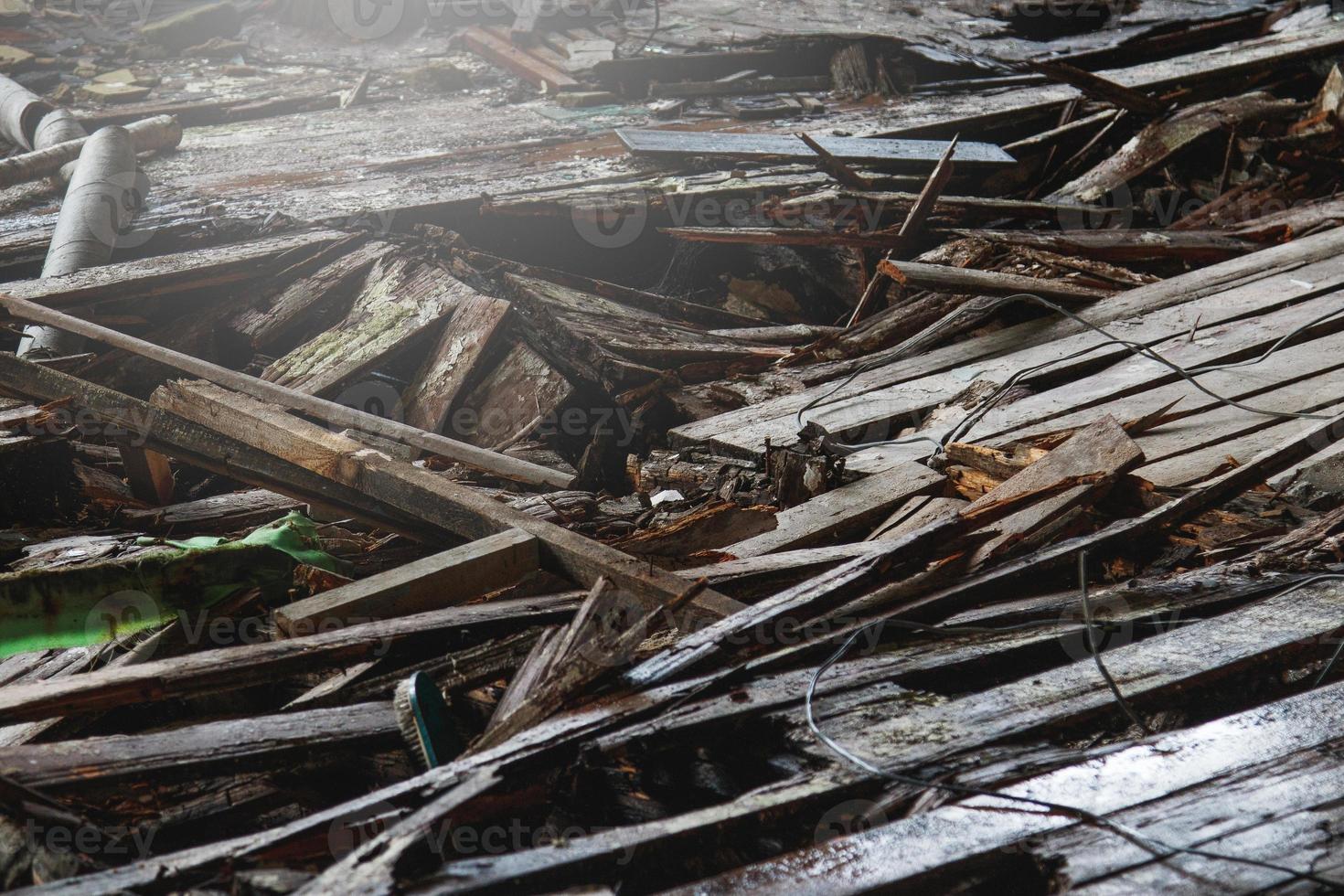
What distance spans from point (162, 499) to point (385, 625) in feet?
7.44

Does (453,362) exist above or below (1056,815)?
below

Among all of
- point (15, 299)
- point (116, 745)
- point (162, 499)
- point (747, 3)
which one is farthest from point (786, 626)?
point (747, 3)

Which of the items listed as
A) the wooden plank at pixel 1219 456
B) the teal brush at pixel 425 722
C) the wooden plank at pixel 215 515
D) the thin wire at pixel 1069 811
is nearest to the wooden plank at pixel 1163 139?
the wooden plank at pixel 1219 456

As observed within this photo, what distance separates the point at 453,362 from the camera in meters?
4.88

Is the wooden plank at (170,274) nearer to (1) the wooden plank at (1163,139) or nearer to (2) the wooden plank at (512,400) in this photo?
(2) the wooden plank at (512,400)

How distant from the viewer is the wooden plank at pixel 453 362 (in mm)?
4770

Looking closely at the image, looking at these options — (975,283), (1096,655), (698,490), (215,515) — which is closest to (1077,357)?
(975,283)

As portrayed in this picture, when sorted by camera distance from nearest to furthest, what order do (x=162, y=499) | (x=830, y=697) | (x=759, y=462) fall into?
1. (x=830, y=697)
2. (x=759, y=462)
3. (x=162, y=499)

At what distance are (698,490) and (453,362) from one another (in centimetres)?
172

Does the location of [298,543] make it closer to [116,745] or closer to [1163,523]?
[116,745]

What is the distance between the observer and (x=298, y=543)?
2.94 m

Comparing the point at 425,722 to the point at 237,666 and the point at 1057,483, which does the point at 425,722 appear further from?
the point at 1057,483

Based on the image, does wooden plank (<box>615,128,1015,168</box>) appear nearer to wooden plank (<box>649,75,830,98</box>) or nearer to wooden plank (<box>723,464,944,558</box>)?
wooden plank (<box>649,75,830,98</box>)

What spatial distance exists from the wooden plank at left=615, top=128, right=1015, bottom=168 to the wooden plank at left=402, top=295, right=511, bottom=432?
7.84ft
